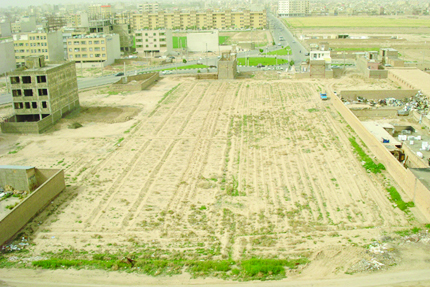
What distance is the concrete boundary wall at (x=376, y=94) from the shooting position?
36062mm

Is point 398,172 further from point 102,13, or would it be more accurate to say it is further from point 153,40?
point 102,13

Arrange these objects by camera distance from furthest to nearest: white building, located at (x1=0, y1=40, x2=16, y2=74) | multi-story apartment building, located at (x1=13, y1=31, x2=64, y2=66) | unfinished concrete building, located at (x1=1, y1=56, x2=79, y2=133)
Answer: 1. multi-story apartment building, located at (x1=13, y1=31, x2=64, y2=66)
2. white building, located at (x1=0, y1=40, x2=16, y2=74)
3. unfinished concrete building, located at (x1=1, y1=56, x2=79, y2=133)

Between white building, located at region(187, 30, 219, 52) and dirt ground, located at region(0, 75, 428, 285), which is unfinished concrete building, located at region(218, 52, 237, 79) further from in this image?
white building, located at region(187, 30, 219, 52)

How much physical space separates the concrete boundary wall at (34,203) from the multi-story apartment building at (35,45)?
134 ft

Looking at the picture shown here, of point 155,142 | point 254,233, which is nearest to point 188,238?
point 254,233

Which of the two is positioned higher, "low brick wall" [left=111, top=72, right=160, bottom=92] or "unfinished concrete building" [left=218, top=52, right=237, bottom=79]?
"unfinished concrete building" [left=218, top=52, right=237, bottom=79]

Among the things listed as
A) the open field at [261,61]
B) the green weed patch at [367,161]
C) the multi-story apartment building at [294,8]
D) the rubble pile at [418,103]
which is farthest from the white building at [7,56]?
the multi-story apartment building at [294,8]

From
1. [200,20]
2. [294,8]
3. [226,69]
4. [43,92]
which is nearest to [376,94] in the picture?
[226,69]

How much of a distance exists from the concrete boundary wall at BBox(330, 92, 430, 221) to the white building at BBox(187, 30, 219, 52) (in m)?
49.7

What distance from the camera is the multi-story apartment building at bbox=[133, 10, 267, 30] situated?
119 meters

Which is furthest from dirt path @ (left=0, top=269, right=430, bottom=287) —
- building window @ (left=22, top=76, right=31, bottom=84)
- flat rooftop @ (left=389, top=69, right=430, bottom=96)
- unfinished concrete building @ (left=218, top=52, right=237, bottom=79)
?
unfinished concrete building @ (left=218, top=52, right=237, bottom=79)

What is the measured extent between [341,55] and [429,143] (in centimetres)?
3877

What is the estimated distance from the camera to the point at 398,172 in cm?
2025

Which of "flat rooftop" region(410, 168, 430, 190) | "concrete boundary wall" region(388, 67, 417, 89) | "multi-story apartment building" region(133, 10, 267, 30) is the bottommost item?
"flat rooftop" region(410, 168, 430, 190)
